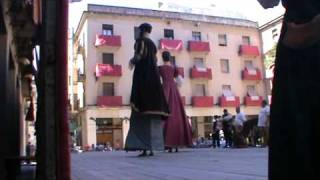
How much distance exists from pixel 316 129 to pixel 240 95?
46204 mm

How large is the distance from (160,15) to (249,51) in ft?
30.8

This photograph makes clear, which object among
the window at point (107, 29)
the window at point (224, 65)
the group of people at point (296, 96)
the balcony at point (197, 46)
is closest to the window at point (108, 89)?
the window at point (107, 29)

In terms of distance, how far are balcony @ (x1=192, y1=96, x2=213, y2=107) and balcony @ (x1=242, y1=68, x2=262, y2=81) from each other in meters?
4.53

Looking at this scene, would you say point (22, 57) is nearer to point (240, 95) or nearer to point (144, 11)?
point (144, 11)

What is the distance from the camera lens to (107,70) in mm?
41625

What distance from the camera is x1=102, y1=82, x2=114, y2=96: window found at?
138ft

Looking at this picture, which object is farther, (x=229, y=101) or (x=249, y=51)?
(x=249, y=51)

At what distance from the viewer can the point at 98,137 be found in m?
42.2

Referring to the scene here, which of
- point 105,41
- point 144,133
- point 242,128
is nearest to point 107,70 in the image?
point 105,41

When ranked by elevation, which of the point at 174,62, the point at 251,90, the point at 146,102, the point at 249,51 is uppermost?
the point at 249,51

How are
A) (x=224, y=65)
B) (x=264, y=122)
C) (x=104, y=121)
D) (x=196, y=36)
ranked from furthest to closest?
(x=224, y=65) → (x=196, y=36) → (x=104, y=121) → (x=264, y=122)

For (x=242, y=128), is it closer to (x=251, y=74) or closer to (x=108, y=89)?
(x=108, y=89)

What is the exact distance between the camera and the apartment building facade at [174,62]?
41.9 m

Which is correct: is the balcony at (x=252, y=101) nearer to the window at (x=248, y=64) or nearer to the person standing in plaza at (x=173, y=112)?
the window at (x=248, y=64)
